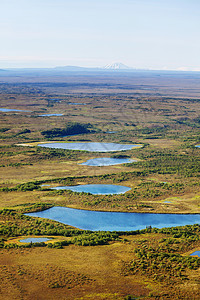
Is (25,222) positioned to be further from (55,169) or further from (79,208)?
(55,169)

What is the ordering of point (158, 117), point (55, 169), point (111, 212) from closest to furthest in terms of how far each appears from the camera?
point (111, 212) < point (55, 169) < point (158, 117)

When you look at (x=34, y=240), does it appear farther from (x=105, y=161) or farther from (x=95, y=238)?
(x=105, y=161)

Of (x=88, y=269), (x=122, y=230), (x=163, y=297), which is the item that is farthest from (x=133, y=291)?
(x=122, y=230)

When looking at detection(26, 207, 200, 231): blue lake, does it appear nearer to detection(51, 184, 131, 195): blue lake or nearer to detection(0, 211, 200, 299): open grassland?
detection(0, 211, 200, 299): open grassland

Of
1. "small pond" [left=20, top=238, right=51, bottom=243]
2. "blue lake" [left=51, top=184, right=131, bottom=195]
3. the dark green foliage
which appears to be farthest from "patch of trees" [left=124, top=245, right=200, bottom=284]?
"blue lake" [left=51, top=184, right=131, bottom=195]

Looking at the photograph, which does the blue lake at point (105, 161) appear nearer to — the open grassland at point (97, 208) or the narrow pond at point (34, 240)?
the open grassland at point (97, 208)

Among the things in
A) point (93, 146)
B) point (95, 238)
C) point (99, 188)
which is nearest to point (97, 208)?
point (99, 188)
